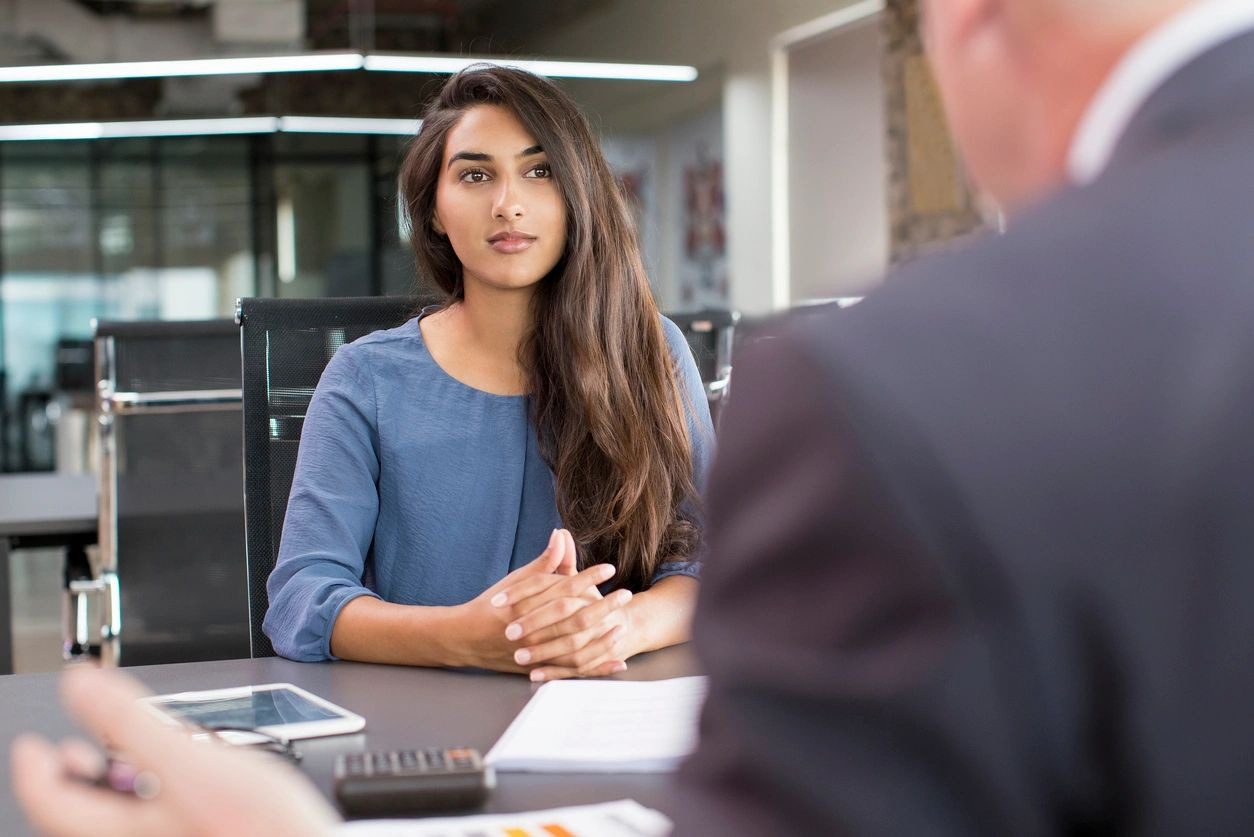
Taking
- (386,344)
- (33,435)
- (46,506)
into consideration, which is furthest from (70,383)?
(386,344)

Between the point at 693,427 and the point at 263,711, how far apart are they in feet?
2.50

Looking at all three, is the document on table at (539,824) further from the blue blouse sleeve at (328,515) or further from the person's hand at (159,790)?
the blue blouse sleeve at (328,515)

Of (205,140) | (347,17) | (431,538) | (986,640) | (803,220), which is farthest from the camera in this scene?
(205,140)

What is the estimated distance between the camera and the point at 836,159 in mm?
6836

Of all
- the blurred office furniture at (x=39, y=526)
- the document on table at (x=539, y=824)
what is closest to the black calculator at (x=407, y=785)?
the document on table at (x=539, y=824)

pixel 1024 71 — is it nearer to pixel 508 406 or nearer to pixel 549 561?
pixel 549 561

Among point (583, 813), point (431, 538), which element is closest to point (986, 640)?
point (583, 813)

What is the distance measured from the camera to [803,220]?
721cm

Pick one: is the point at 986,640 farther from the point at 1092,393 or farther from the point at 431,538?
the point at 431,538

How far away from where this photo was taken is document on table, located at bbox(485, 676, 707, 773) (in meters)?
0.95

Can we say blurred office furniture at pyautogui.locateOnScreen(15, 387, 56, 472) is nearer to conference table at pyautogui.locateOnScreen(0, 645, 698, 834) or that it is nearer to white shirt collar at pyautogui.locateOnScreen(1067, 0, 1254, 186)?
conference table at pyautogui.locateOnScreen(0, 645, 698, 834)

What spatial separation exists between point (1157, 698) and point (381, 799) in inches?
24.7

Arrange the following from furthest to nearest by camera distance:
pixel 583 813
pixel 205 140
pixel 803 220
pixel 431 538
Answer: pixel 205 140, pixel 803 220, pixel 431 538, pixel 583 813

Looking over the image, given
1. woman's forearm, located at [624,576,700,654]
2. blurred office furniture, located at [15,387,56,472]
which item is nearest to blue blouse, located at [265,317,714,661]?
woman's forearm, located at [624,576,700,654]
